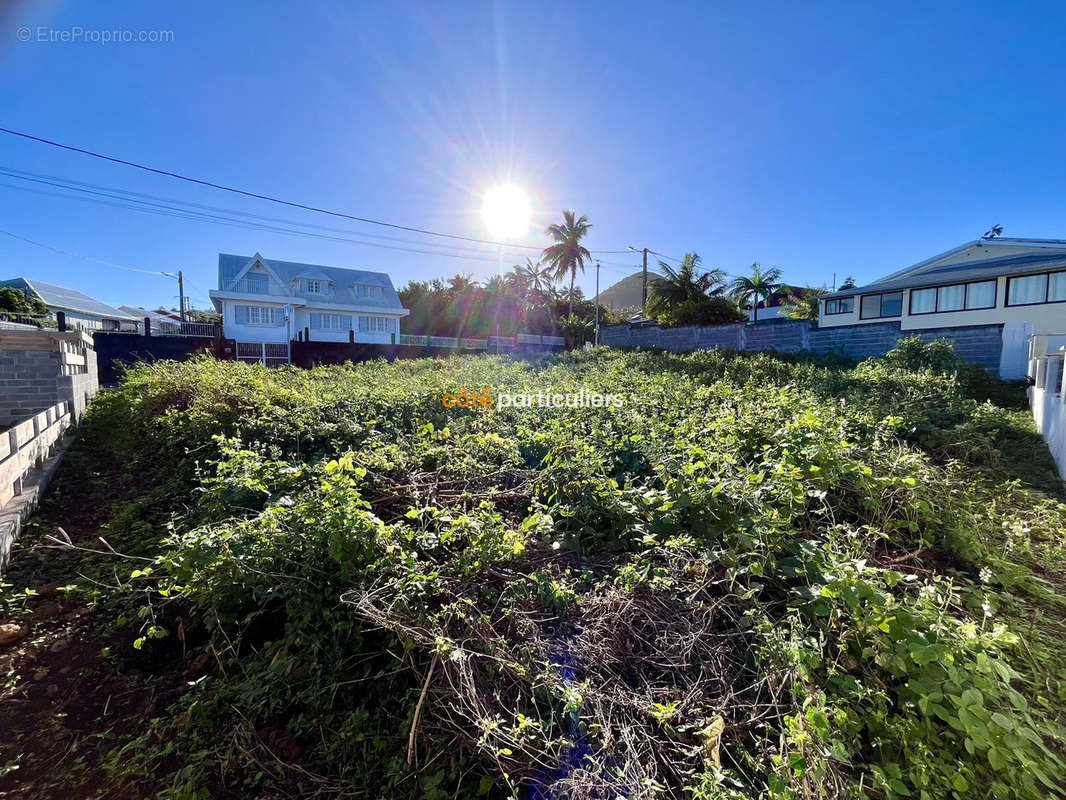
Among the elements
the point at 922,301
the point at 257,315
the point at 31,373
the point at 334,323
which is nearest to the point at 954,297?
the point at 922,301

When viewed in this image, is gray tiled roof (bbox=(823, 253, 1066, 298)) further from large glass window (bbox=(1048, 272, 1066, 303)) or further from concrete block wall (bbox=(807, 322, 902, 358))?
concrete block wall (bbox=(807, 322, 902, 358))

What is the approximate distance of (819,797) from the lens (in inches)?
41.9

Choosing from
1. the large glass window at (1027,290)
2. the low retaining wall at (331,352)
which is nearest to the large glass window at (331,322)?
the low retaining wall at (331,352)

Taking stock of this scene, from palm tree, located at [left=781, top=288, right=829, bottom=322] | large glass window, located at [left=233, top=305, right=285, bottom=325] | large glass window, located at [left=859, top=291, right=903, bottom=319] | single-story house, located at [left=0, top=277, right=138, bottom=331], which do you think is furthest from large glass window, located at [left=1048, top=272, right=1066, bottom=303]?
single-story house, located at [left=0, top=277, right=138, bottom=331]

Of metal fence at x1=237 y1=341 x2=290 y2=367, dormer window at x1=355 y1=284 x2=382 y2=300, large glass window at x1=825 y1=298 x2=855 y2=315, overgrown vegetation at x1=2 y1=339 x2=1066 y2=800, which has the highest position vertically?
dormer window at x1=355 y1=284 x2=382 y2=300

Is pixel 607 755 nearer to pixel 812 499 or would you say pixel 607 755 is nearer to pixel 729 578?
pixel 729 578

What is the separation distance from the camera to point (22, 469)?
11.2ft

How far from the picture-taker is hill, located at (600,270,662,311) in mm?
39156

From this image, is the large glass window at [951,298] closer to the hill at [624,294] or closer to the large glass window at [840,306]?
the large glass window at [840,306]

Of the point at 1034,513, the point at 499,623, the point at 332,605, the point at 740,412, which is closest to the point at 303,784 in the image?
the point at 332,605

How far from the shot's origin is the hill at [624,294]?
3916 cm

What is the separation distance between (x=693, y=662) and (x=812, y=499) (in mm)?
1286

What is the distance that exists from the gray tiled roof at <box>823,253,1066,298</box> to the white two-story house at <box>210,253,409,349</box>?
20086 millimetres

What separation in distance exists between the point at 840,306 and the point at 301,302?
24.2 meters
